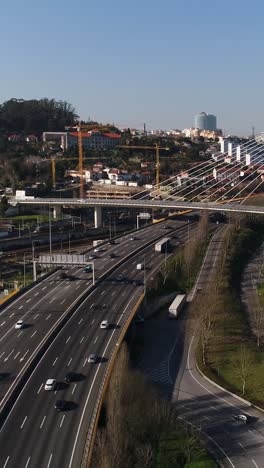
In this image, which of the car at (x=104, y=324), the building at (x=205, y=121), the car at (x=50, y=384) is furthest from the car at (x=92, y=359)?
the building at (x=205, y=121)


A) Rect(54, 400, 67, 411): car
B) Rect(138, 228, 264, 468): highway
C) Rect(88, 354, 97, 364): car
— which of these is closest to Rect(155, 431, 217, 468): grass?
Rect(138, 228, 264, 468): highway

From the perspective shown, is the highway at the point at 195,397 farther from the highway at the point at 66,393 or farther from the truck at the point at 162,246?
the truck at the point at 162,246

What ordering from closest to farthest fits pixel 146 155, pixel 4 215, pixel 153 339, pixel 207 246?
pixel 153 339
pixel 207 246
pixel 4 215
pixel 146 155

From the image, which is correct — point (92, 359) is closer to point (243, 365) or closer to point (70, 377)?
point (70, 377)

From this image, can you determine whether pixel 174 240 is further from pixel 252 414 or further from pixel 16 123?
pixel 16 123

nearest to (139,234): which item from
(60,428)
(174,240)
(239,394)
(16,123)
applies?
(174,240)

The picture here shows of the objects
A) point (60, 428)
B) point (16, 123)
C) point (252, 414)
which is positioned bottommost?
point (252, 414)

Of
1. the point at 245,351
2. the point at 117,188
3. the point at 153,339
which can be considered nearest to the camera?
the point at 245,351

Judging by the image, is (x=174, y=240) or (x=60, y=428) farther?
(x=174, y=240)
